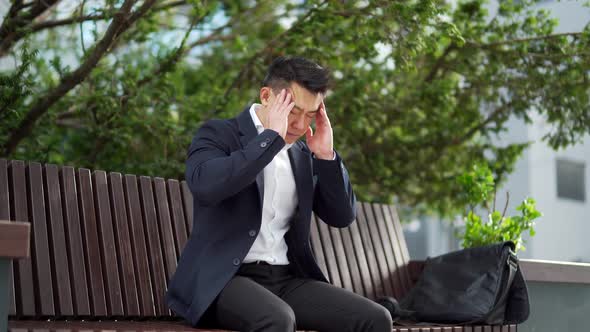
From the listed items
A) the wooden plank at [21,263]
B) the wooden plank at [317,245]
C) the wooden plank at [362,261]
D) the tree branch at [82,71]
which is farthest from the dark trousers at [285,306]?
the tree branch at [82,71]

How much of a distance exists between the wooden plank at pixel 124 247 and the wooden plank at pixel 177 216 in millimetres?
313

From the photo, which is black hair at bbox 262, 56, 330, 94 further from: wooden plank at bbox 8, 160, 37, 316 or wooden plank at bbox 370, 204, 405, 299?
wooden plank at bbox 370, 204, 405, 299

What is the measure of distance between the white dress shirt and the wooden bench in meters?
0.45

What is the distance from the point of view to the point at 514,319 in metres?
4.90

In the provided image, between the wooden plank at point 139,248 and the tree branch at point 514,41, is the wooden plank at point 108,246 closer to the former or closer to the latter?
the wooden plank at point 139,248

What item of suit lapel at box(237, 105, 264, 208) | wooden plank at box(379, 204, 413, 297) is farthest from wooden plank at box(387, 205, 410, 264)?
suit lapel at box(237, 105, 264, 208)

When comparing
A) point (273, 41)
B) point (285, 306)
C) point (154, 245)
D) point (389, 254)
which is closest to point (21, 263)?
point (154, 245)

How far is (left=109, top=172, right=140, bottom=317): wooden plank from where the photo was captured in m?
4.21

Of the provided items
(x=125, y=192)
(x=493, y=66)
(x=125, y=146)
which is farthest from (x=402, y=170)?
(x=125, y=192)

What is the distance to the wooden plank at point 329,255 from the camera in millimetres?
5229

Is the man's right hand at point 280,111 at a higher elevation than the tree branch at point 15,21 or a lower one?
lower

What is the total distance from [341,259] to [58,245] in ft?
6.07

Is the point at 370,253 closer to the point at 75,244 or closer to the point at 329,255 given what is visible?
the point at 329,255

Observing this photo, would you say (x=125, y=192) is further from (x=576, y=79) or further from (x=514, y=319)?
(x=576, y=79)
